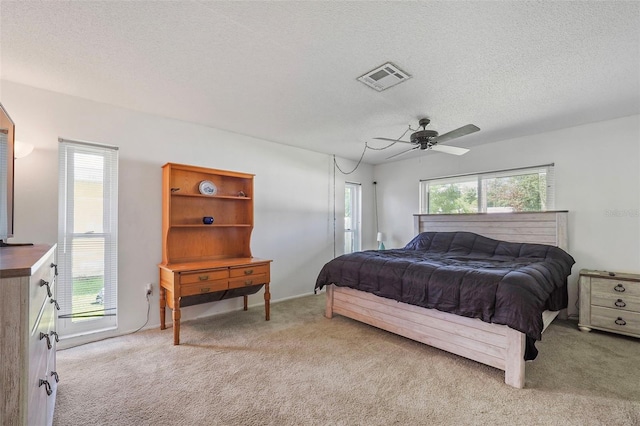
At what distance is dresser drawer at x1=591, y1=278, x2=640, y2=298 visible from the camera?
9.48ft

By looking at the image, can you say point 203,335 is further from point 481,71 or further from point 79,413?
point 481,71

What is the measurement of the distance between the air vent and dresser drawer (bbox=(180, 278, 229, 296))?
2392mm

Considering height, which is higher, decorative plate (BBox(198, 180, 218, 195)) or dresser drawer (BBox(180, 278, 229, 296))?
decorative plate (BBox(198, 180, 218, 195))

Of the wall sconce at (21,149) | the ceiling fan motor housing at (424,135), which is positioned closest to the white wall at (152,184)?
the wall sconce at (21,149)

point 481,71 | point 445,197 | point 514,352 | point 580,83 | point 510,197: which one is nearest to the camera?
point 514,352

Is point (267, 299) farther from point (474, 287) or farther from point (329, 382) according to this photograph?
point (474, 287)

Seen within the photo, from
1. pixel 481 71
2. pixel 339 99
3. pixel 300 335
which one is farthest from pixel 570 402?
pixel 339 99

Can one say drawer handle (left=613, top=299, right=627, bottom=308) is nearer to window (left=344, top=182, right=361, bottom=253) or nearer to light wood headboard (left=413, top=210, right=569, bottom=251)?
light wood headboard (left=413, top=210, right=569, bottom=251)

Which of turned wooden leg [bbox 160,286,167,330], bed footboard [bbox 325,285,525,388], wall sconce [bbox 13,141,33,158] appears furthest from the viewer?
turned wooden leg [bbox 160,286,167,330]

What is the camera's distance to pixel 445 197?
16.0 ft

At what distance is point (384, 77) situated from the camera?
93.8 inches

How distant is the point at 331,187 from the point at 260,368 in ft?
11.0

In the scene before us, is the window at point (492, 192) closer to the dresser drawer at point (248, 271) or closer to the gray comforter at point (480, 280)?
the gray comforter at point (480, 280)

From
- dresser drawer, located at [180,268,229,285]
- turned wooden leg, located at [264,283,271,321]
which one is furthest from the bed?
dresser drawer, located at [180,268,229,285]
